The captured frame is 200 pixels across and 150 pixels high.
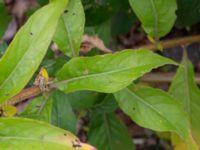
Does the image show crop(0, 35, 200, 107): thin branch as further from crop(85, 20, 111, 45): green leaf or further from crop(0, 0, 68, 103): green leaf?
crop(85, 20, 111, 45): green leaf

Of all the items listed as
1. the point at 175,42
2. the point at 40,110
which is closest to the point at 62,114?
the point at 40,110

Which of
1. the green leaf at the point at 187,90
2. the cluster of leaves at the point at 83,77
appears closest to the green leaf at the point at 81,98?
the cluster of leaves at the point at 83,77

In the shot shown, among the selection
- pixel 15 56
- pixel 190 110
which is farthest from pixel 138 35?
pixel 15 56

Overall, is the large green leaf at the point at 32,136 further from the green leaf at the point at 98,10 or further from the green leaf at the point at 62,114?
the green leaf at the point at 98,10

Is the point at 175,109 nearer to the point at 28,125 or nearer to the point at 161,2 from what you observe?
the point at 161,2

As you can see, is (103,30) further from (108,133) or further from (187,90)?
(187,90)

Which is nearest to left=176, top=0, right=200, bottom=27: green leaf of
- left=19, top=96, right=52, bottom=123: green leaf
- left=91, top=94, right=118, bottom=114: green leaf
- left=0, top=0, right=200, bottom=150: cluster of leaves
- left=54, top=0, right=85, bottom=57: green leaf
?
left=0, top=0, right=200, bottom=150: cluster of leaves
